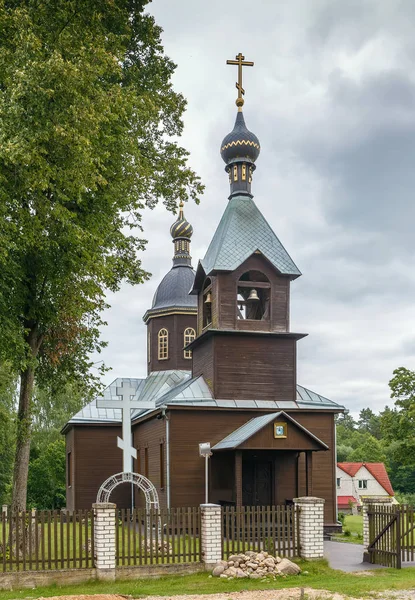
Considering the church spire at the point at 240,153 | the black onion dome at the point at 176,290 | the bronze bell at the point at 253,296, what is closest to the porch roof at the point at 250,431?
the bronze bell at the point at 253,296

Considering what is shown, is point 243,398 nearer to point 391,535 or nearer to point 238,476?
point 238,476

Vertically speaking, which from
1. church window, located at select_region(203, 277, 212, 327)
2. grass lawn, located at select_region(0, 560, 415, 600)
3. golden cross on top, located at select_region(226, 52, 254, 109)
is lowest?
grass lawn, located at select_region(0, 560, 415, 600)

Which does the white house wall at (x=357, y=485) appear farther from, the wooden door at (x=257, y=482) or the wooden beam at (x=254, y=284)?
the wooden beam at (x=254, y=284)

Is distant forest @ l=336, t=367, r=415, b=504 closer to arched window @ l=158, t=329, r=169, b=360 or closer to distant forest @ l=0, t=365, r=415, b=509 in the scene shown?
distant forest @ l=0, t=365, r=415, b=509

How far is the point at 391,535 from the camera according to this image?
14.0 meters

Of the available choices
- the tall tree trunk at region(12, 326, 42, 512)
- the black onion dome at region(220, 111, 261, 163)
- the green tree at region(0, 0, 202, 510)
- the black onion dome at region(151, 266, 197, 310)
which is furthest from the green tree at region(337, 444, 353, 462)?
the tall tree trunk at region(12, 326, 42, 512)

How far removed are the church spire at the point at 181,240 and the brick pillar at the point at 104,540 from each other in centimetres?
1988

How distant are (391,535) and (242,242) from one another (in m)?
10.2

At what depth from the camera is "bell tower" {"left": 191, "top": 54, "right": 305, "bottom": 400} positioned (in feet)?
69.3

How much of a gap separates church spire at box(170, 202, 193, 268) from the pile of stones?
19.9 m

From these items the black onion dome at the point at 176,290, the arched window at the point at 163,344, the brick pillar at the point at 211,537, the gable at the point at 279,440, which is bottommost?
the brick pillar at the point at 211,537

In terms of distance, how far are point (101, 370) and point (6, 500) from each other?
28981 millimetres

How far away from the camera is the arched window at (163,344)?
3066cm

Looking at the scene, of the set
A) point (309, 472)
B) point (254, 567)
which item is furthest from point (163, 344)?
point (254, 567)
